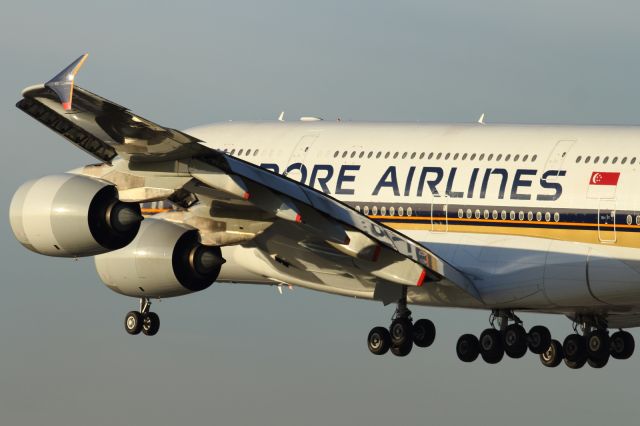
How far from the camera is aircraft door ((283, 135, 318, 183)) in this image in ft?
186

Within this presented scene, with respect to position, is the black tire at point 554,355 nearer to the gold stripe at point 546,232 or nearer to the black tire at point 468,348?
the black tire at point 468,348

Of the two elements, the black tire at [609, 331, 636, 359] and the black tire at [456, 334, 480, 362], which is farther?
the black tire at [609, 331, 636, 359]

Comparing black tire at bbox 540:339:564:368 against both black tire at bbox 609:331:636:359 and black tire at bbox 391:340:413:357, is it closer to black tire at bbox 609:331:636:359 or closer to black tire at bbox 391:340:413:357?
black tire at bbox 609:331:636:359

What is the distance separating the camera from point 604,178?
51531 mm

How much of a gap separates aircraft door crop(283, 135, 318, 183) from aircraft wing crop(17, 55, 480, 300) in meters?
6.72

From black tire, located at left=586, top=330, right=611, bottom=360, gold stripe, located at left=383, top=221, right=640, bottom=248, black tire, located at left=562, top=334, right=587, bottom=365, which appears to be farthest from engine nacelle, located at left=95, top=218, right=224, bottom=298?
black tire, located at left=586, top=330, right=611, bottom=360

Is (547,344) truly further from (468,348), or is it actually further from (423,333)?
(423,333)

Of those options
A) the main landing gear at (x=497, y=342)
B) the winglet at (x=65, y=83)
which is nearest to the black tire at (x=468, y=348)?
the main landing gear at (x=497, y=342)

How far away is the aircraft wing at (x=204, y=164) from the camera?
42.9 m

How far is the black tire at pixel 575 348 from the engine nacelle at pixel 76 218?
55.3 ft

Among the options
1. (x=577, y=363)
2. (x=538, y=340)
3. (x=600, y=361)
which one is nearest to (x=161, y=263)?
(x=538, y=340)

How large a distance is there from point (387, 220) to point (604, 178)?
6.00 m

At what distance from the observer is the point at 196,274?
1975 inches

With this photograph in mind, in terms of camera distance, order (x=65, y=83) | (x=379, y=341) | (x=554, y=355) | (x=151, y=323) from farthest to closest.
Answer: (x=554, y=355), (x=151, y=323), (x=379, y=341), (x=65, y=83)
